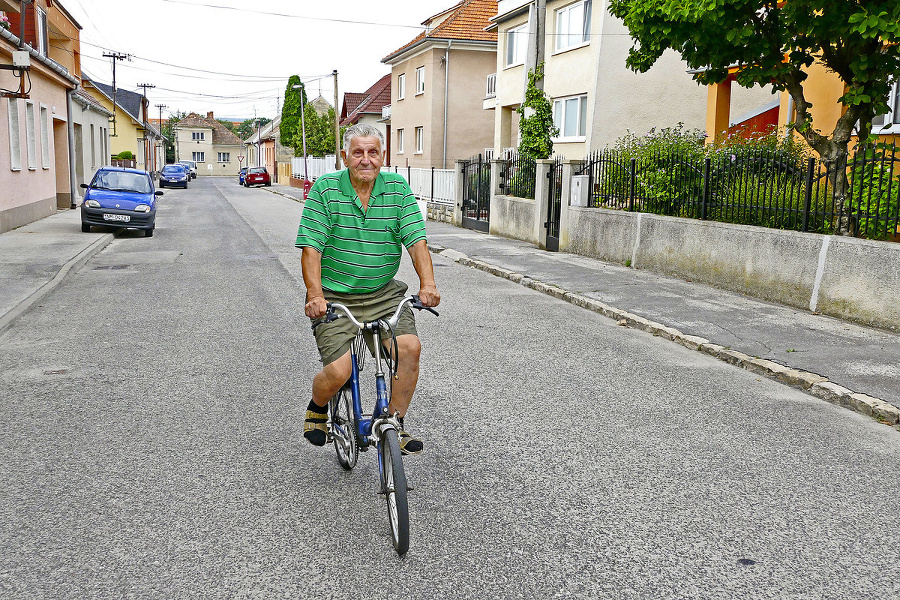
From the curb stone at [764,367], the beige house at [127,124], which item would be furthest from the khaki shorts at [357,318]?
the beige house at [127,124]

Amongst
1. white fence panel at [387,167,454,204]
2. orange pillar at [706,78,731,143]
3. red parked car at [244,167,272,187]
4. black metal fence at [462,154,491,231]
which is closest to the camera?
orange pillar at [706,78,731,143]

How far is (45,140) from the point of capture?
84.2 feet

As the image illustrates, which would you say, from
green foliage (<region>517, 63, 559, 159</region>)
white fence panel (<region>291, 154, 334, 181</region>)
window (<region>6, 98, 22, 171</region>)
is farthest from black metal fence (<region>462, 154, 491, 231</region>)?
white fence panel (<region>291, 154, 334, 181</region>)

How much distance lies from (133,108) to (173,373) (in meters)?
72.4

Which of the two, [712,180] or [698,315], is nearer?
[698,315]

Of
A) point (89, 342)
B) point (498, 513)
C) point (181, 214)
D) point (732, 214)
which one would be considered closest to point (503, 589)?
point (498, 513)

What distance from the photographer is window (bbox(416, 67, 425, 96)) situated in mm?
37844

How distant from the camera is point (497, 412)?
5.90m

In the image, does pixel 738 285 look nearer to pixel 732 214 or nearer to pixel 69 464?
pixel 732 214

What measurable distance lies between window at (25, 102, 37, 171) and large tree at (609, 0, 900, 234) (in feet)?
59.4

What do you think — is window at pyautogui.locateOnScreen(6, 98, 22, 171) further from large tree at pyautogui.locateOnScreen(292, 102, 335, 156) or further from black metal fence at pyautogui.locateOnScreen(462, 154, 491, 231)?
large tree at pyautogui.locateOnScreen(292, 102, 335, 156)

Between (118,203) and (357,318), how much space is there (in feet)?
56.6

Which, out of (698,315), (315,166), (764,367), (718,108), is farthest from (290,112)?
(764,367)

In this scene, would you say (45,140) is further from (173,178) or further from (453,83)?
(173,178)
